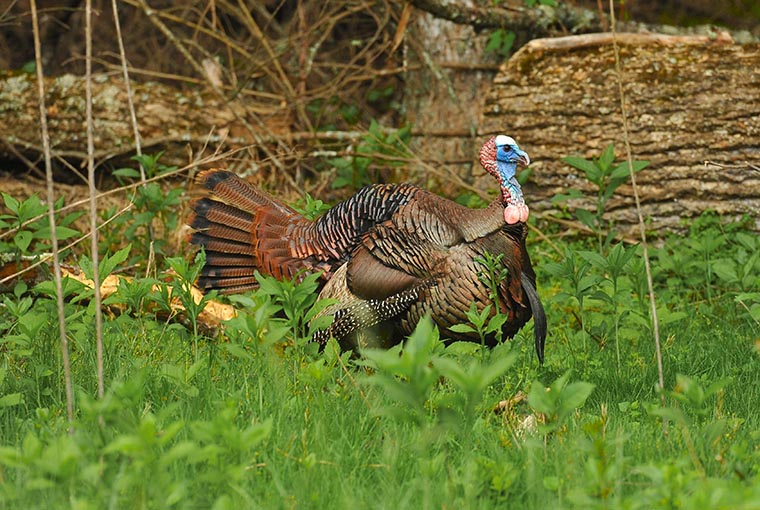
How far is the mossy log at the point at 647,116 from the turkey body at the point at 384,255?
1910 millimetres

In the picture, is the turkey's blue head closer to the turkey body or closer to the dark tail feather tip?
the turkey body

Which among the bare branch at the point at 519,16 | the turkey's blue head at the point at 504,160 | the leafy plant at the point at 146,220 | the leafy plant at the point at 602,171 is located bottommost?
the leafy plant at the point at 146,220

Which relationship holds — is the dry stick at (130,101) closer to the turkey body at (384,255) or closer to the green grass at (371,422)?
the turkey body at (384,255)

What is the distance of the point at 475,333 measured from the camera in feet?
13.4

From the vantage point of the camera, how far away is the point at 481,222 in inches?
165

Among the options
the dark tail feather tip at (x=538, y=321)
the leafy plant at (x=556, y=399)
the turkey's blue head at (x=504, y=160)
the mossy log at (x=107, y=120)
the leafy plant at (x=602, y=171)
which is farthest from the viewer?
the mossy log at (x=107, y=120)

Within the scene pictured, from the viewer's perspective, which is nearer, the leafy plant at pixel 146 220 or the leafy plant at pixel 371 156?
the leafy plant at pixel 146 220

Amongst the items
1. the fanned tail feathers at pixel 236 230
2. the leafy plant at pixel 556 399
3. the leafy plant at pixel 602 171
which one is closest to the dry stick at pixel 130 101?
the fanned tail feathers at pixel 236 230

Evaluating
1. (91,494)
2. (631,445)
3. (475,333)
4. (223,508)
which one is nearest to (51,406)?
(91,494)

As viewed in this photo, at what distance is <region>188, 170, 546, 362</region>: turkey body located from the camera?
13.6 feet

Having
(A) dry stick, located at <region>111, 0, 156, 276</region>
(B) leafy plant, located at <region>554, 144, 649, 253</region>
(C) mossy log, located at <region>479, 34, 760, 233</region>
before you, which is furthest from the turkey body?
(C) mossy log, located at <region>479, 34, 760, 233</region>

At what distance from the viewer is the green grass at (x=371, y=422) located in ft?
8.18

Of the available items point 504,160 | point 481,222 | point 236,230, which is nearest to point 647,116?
point 504,160

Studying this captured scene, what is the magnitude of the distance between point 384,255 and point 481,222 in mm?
459
